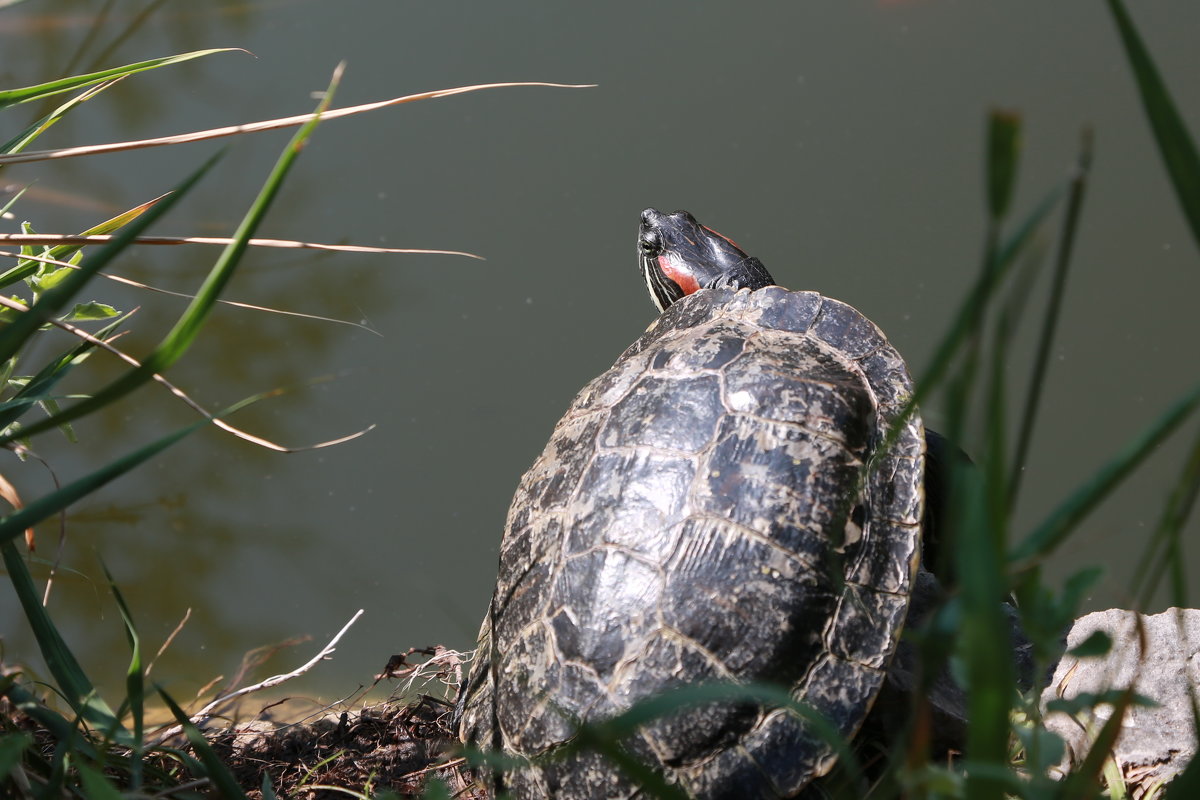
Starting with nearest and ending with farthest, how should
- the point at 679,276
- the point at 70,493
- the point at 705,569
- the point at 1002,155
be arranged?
the point at 1002,155
the point at 70,493
the point at 705,569
the point at 679,276

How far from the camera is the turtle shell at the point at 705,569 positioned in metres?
1.58

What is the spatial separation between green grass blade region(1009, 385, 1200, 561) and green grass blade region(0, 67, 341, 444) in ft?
2.71

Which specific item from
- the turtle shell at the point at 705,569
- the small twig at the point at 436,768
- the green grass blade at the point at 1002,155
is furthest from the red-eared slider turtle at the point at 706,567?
the green grass blade at the point at 1002,155

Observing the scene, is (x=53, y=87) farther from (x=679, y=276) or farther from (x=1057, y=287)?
(x=679, y=276)

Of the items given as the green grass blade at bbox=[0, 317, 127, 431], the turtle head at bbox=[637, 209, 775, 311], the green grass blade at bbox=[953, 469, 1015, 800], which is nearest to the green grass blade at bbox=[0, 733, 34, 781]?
the green grass blade at bbox=[0, 317, 127, 431]

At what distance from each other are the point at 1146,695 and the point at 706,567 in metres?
0.95

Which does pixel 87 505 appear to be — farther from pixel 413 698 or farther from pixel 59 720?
pixel 59 720

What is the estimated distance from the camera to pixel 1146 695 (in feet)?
5.78

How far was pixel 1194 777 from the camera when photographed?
714mm

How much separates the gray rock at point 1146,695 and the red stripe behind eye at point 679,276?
1.52 m

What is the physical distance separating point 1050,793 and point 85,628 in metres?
3.89

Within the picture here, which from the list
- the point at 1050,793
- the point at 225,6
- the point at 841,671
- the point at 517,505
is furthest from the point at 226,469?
the point at 1050,793

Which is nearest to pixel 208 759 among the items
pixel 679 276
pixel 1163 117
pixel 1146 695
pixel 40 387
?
pixel 40 387

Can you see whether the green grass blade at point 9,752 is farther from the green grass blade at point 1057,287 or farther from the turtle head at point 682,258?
the turtle head at point 682,258
